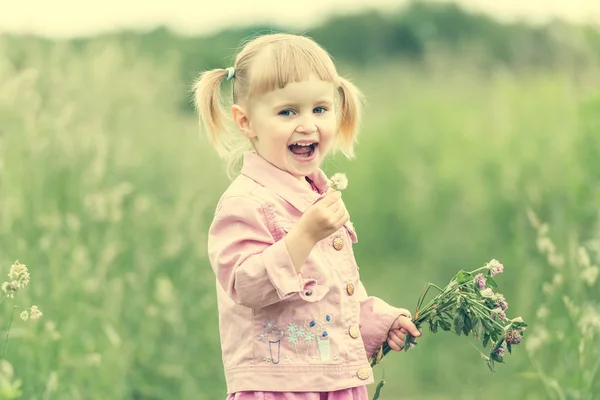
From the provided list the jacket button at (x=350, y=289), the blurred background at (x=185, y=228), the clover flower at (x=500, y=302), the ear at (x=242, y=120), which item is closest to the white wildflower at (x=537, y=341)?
the blurred background at (x=185, y=228)

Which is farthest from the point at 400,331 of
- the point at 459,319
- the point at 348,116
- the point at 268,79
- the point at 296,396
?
the point at 268,79

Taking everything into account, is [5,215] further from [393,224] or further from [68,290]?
[393,224]

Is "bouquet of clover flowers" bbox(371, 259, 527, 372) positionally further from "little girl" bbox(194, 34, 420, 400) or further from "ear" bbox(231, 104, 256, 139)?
"ear" bbox(231, 104, 256, 139)

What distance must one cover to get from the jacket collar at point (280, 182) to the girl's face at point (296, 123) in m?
0.02

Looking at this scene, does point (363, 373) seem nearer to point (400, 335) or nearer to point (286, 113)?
point (400, 335)

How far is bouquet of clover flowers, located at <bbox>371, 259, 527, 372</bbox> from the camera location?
3.27 metres

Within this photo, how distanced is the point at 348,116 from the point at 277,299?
2.55 feet

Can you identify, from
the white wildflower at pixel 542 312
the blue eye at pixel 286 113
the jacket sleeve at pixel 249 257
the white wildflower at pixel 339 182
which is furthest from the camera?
the white wildflower at pixel 542 312

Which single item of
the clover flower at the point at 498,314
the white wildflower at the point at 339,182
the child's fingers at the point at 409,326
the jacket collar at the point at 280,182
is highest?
the jacket collar at the point at 280,182

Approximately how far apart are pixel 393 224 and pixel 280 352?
493cm

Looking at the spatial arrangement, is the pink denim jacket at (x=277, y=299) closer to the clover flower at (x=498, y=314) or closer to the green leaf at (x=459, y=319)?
the green leaf at (x=459, y=319)

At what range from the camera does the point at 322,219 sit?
116 inches

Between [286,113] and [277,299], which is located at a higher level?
[286,113]

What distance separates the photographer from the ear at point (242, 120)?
3.25m
